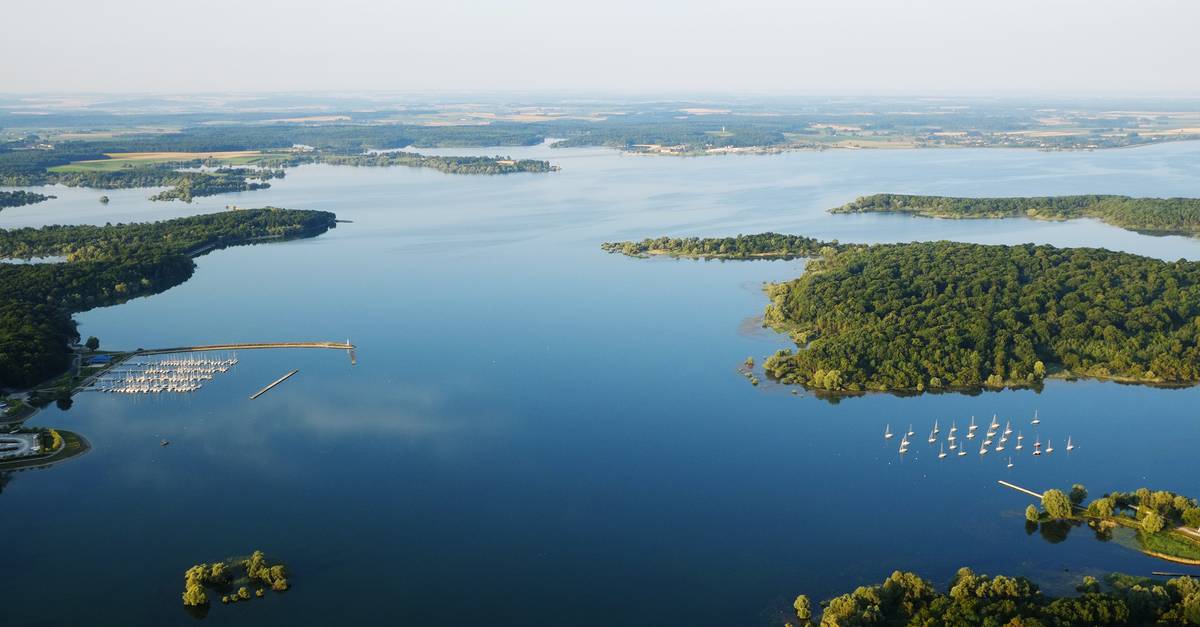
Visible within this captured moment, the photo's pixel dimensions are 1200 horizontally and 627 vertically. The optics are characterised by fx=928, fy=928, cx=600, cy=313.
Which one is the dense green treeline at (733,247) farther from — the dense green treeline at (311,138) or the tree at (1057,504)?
the dense green treeline at (311,138)

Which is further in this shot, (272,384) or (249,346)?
(249,346)

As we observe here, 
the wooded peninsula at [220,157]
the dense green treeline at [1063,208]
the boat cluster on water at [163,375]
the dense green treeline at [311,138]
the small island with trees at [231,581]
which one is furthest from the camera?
the dense green treeline at [311,138]

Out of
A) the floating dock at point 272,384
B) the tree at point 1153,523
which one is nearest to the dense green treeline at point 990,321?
the tree at point 1153,523

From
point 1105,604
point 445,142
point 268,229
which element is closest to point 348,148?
point 445,142

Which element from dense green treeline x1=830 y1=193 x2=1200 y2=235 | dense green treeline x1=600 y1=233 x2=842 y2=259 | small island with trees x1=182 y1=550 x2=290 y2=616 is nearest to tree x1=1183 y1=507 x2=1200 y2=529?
small island with trees x1=182 y1=550 x2=290 y2=616

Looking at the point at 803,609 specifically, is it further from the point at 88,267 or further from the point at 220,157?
the point at 220,157

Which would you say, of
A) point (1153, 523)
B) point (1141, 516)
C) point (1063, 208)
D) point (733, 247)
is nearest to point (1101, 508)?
point (1141, 516)
